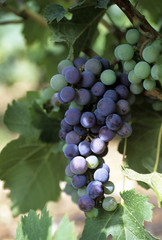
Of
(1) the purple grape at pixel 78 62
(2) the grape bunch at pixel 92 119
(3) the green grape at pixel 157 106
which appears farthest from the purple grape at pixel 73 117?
(3) the green grape at pixel 157 106

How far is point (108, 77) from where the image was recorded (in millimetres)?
727

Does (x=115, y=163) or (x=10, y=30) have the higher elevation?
(x=10, y=30)

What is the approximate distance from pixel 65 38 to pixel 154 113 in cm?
33

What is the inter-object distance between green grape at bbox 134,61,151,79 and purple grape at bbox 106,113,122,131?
0.09 m

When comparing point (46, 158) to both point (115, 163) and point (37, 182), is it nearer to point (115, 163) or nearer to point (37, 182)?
point (37, 182)

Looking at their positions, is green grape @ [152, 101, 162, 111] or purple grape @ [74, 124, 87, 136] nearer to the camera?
purple grape @ [74, 124, 87, 136]

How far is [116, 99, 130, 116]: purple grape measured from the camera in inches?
28.9

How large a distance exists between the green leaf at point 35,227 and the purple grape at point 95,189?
0.31 ft

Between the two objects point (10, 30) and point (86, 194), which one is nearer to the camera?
point (86, 194)

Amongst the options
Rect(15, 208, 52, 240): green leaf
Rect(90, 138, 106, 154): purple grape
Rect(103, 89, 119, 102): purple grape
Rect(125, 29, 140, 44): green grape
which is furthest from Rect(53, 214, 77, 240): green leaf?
Rect(125, 29, 140, 44): green grape

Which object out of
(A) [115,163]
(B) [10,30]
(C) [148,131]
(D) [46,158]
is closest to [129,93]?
(C) [148,131]

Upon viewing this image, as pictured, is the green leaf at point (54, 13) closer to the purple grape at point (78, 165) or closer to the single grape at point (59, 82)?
the single grape at point (59, 82)

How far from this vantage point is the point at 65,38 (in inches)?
30.7

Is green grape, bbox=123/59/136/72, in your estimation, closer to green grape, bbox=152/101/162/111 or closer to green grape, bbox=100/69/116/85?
green grape, bbox=100/69/116/85
